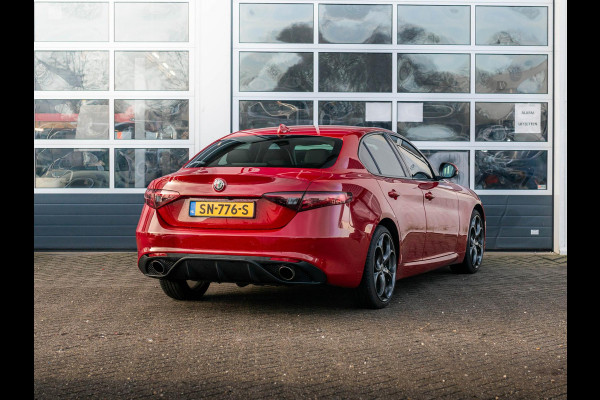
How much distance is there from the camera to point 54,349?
15.7 ft

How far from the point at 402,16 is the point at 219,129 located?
307cm

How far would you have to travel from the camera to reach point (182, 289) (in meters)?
6.46

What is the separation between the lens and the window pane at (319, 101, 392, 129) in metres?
11.0

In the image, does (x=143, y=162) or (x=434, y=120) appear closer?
(x=143, y=162)

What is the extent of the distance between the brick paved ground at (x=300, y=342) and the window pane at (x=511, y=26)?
461 centimetres

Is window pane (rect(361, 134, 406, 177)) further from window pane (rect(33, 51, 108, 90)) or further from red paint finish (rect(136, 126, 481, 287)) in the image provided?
window pane (rect(33, 51, 108, 90))

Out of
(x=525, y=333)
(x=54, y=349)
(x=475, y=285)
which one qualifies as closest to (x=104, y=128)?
(x=475, y=285)

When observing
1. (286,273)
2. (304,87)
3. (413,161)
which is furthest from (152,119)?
(286,273)

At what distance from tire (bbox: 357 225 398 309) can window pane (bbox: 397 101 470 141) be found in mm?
4921

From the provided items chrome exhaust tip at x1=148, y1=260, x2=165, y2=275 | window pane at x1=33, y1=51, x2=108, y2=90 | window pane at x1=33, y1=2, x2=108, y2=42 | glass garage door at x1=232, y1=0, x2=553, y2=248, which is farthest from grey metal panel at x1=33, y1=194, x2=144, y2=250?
chrome exhaust tip at x1=148, y1=260, x2=165, y2=275

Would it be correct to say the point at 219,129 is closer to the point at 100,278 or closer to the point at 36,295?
the point at 100,278

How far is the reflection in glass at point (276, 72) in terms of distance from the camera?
1101 cm

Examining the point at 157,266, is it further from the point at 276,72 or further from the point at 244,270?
the point at 276,72

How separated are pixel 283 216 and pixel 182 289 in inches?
56.5
